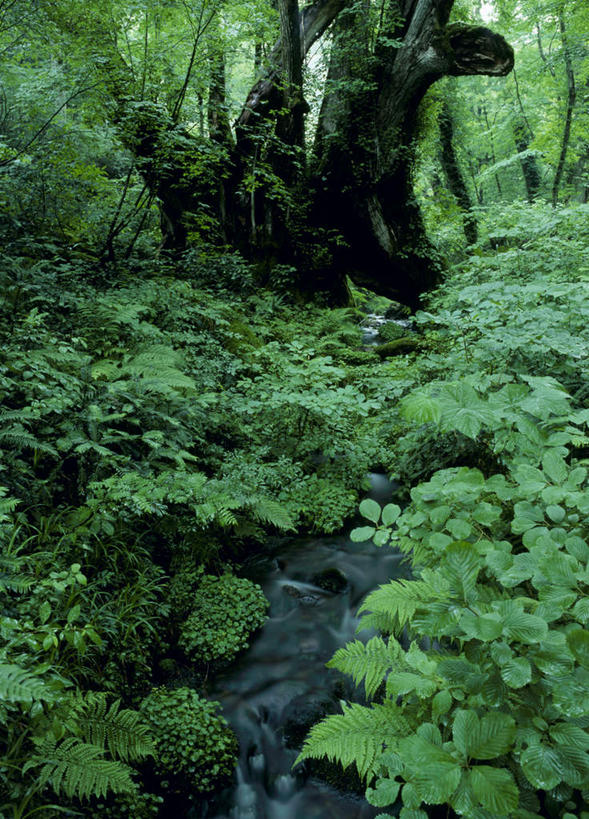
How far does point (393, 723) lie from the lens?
1.97m

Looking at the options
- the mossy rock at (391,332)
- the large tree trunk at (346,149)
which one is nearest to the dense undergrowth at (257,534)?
the large tree trunk at (346,149)

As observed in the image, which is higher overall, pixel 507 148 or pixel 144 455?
pixel 507 148

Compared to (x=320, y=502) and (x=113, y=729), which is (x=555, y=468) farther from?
(x=320, y=502)

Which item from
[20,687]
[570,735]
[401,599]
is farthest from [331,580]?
[570,735]

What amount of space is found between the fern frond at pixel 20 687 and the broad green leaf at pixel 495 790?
162cm

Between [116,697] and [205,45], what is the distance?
9032mm

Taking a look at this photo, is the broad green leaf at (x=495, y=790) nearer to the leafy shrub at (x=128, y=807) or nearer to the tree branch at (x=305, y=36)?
the leafy shrub at (x=128, y=807)

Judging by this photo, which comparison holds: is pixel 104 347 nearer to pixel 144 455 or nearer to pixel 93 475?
pixel 144 455

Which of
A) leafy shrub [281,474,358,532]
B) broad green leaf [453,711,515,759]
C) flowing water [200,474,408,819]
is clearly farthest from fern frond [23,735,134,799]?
leafy shrub [281,474,358,532]

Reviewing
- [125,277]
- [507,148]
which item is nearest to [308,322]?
[125,277]

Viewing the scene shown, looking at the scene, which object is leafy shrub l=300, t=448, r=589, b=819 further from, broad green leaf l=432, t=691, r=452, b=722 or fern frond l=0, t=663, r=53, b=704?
fern frond l=0, t=663, r=53, b=704

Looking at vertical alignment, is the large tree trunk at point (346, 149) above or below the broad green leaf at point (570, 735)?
above

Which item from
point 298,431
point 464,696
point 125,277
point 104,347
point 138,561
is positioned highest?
point 125,277

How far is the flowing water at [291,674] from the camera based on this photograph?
256 cm
